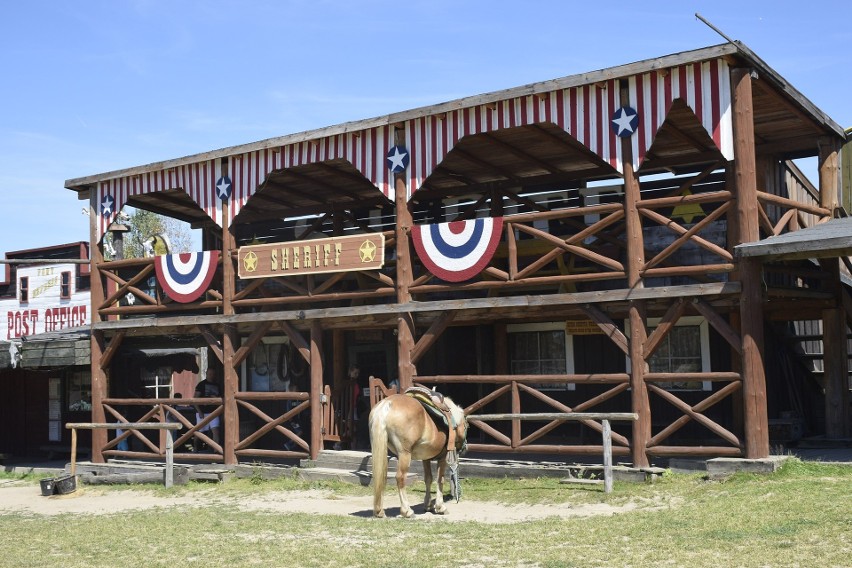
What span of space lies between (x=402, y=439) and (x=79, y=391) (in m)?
14.1

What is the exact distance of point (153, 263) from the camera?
1972 cm

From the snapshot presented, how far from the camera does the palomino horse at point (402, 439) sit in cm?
1241

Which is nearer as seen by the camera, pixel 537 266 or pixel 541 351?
pixel 537 266

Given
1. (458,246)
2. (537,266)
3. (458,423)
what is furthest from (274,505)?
(537,266)

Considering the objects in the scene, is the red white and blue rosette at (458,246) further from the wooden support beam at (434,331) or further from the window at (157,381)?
the window at (157,381)

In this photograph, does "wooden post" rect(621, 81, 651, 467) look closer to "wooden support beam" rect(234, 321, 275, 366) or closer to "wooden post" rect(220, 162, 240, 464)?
"wooden support beam" rect(234, 321, 275, 366)

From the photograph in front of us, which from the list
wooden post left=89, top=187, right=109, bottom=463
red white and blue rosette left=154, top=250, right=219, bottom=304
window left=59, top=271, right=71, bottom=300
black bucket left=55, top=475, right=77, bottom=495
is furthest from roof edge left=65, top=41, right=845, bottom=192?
window left=59, top=271, right=71, bottom=300

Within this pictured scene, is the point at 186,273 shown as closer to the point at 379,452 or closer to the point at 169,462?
the point at 169,462

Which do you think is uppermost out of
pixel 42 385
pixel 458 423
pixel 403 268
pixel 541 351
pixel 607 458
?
pixel 403 268

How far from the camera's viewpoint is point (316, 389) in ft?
58.2

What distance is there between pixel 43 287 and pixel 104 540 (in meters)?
36.1

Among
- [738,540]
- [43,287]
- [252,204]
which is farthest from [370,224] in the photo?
[43,287]

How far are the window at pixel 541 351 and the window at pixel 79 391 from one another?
35.6 feet

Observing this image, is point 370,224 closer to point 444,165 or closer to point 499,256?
point 444,165
